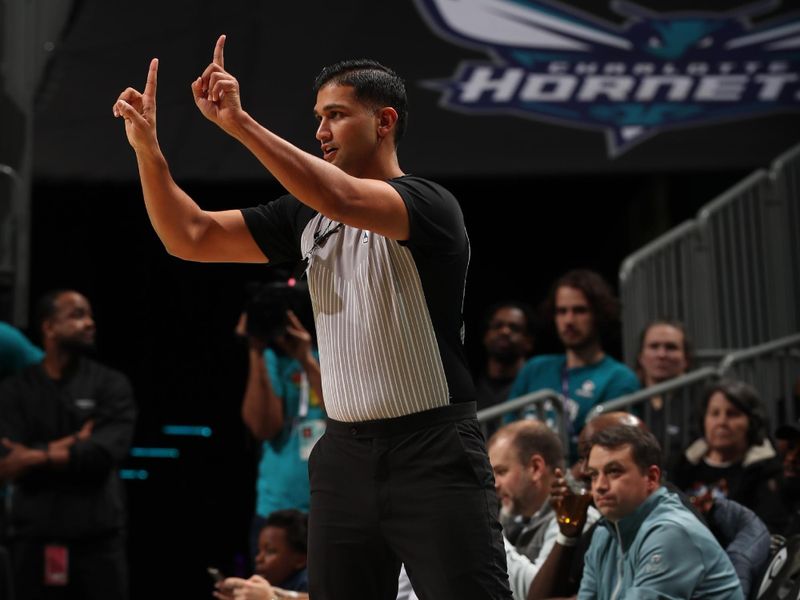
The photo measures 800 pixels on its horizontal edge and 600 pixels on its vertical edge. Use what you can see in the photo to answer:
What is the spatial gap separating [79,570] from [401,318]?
4245 mm

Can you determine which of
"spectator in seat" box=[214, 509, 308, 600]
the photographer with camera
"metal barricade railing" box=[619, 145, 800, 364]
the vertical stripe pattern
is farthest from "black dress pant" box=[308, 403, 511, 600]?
"metal barricade railing" box=[619, 145, 800, 364]

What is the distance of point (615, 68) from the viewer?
27.4 feet

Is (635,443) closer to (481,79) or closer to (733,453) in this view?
(733,453)

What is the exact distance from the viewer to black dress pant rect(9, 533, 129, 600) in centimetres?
656

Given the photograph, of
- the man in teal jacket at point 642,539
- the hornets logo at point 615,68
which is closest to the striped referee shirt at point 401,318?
the man in teal jacket at point 642,539

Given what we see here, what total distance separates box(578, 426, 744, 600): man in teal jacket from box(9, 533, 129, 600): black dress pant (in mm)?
3019

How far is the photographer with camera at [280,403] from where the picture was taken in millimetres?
5992

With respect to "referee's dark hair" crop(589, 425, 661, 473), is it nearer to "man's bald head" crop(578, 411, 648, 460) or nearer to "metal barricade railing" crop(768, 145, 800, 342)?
"man's bald head" crop(578, 411, 648, 460)

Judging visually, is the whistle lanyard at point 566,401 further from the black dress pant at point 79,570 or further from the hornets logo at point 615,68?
the black dress pant at point 79,570

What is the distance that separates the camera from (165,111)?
8.12 meters

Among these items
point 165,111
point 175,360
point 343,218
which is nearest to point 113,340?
point 175,360

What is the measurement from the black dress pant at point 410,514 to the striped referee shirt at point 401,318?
0.05m

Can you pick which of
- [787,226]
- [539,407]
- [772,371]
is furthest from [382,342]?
[787,226]

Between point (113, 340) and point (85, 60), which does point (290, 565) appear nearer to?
point (85, 60)
